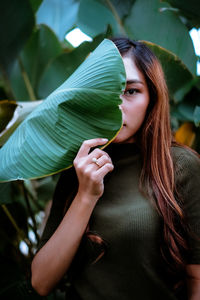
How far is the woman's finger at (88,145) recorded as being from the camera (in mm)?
558

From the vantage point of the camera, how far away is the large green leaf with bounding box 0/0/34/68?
3.02 feet

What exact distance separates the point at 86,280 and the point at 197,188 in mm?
344

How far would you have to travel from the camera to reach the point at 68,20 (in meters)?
1.37

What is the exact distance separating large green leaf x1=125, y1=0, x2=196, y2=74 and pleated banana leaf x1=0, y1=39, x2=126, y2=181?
0.50m

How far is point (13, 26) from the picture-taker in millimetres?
985

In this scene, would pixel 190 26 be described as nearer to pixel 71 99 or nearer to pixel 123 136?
pixel 123 136

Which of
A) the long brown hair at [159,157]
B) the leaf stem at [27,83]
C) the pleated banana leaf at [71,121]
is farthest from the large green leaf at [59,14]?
the pleated banana leaf at [71,121]

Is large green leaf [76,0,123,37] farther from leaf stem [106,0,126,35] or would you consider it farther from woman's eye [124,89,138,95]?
woman's eye [124,89,138,95]

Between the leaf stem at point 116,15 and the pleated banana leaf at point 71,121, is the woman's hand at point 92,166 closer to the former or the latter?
the pleated banana leaf at point 71,121

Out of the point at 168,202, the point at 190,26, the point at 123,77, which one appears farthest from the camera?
the point at 190,26

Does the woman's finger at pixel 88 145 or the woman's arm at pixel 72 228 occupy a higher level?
the woman's finger at pixel 88 145

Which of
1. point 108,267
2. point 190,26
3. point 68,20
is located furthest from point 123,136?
point 68,20

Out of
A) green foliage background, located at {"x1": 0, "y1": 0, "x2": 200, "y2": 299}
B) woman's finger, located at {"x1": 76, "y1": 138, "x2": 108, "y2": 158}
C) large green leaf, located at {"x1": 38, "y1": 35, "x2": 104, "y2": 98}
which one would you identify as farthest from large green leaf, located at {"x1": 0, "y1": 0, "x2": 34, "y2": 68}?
woman's finger, located at {"x1": 76, "y1": 138, "x2": 108, "y2": 158}

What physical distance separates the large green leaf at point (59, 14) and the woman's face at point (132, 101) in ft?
2.51
